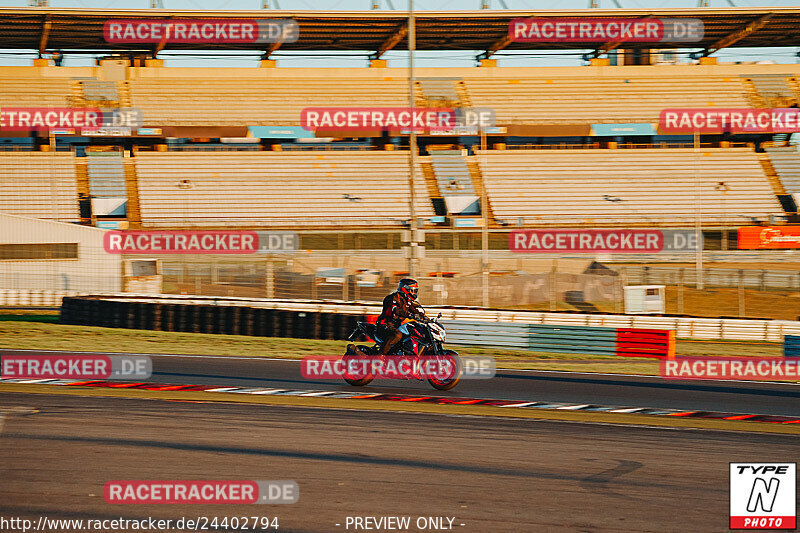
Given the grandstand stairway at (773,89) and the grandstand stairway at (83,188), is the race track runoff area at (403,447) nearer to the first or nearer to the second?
the grandstand stairway at (83,188)

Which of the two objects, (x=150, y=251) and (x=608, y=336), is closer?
(x=608, y=336)

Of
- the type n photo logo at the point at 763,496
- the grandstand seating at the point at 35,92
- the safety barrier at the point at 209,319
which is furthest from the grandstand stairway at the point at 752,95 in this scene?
the type n photo logo at the point at 763,496

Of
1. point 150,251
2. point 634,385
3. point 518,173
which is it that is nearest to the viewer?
point 634,385

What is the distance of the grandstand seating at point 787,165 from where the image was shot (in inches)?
1452

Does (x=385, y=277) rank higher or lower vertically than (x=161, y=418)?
higher

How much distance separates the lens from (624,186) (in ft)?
119

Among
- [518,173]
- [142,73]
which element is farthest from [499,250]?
[142,73]

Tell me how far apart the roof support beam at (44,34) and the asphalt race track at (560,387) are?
30574mm

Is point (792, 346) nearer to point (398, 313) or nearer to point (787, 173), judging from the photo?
point (398, 313)

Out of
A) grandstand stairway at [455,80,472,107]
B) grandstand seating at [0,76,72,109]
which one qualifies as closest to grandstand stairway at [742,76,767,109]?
grandstand stairway at [455,80,472,107]

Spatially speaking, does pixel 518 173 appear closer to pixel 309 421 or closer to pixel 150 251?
pixel 150 251

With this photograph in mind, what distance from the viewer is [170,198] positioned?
111 feet

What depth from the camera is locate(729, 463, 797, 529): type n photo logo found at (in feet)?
19.1

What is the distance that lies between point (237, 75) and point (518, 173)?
15731 mm
